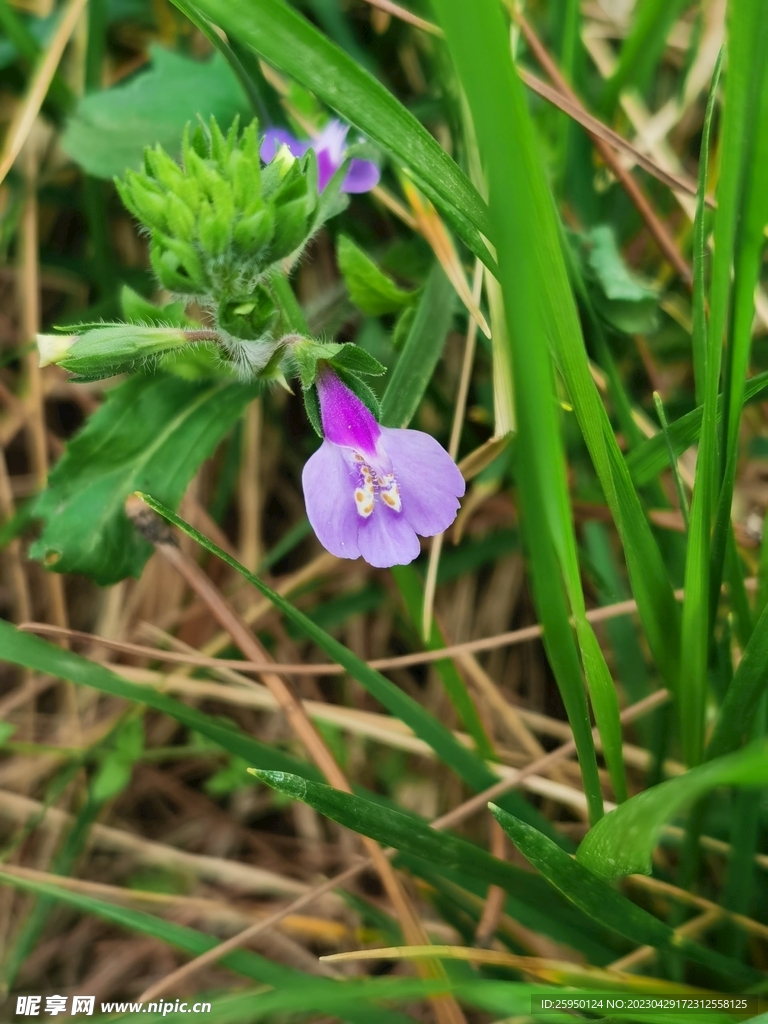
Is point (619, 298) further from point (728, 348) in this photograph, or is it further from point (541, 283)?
point (541, 283)

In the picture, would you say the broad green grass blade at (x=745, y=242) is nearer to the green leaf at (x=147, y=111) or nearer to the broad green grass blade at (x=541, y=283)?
the broad green grass blade at (x=541, y=283)

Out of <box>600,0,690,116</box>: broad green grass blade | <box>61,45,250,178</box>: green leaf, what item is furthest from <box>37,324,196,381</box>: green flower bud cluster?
<box>600,0,690,116</box>: broad green grass blade

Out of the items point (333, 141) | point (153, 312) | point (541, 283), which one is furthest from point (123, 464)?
point (541, 283)

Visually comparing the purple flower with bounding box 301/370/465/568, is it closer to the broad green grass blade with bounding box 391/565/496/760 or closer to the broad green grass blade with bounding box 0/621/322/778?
the broad green grass blade with bounding box 391/565/496/760

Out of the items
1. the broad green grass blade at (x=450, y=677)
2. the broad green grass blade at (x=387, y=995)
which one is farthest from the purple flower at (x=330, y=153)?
the broad green grass blade at (x=387, y=995)

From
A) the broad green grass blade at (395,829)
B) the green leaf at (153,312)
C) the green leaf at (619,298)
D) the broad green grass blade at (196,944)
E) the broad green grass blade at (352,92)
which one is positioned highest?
the broad green grass blade at (352,92)
